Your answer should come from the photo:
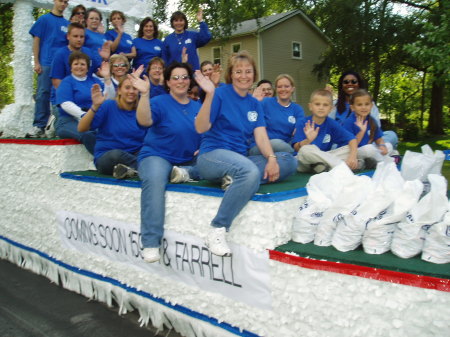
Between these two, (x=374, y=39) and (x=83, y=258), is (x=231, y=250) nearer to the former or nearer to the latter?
(x=83, y=258)

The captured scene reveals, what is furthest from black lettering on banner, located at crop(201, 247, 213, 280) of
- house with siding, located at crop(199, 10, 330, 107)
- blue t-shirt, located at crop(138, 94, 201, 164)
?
house with siding, located at crop(199, 10, 330, 107)

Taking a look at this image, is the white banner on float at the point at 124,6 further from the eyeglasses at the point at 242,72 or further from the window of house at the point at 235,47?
the window of house at the point at 235,47

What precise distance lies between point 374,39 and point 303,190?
14.6 m

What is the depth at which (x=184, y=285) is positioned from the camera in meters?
3.20

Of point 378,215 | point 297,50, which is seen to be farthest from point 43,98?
point 297,50

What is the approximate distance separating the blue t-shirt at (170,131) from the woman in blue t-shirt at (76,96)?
1.18 meters

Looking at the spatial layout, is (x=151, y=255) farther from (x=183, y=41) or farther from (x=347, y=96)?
(x=183, y=41)

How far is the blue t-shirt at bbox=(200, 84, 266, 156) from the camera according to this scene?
2.97 m

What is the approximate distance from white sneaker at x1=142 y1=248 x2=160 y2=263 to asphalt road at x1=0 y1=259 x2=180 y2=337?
0.64m

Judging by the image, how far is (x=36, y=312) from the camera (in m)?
3.65

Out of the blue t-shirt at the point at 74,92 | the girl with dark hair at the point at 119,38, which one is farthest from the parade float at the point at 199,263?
the girl with dark hair at the point at 119,38

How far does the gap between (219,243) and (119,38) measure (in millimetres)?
4018

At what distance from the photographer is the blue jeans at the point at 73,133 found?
14.1ft

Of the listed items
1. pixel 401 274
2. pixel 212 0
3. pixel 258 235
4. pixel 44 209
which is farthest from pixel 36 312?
pixel 212 0
